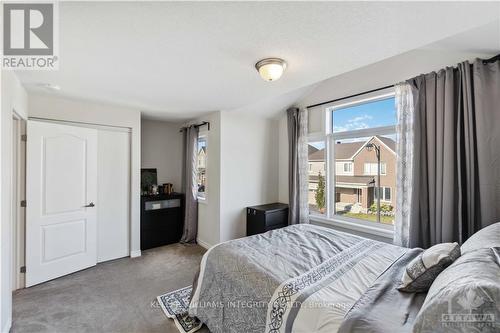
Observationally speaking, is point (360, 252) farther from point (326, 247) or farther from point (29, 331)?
point (29, 331)

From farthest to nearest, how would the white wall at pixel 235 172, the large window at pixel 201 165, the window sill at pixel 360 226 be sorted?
the large window at pixel 201 165, the white wall at pixel 235 172, the window sill at pixel 360 226

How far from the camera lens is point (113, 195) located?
3.46 m

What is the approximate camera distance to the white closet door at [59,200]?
271 centimetres

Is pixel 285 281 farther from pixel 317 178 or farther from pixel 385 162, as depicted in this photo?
pixel 317 178

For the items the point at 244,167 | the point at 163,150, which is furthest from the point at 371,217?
the point at 163,150

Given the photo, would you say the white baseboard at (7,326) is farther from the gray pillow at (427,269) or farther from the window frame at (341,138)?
the window frame at (341,138)

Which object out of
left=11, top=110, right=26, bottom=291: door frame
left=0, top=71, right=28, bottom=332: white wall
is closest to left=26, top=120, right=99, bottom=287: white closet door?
left=11, top=110, right=26, bottom=291: door frame

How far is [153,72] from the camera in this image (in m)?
2.20

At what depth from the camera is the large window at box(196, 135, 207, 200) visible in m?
4.27

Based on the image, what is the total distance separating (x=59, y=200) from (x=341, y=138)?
158 inches

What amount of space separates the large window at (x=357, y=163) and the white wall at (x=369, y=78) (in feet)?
0.59

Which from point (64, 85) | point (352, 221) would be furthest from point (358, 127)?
point (64, 85)

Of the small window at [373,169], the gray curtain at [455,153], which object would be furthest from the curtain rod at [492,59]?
the small window at [373,169]

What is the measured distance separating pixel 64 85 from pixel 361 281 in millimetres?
3427
